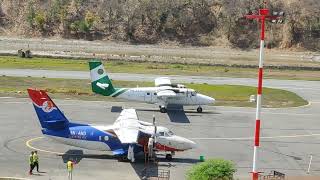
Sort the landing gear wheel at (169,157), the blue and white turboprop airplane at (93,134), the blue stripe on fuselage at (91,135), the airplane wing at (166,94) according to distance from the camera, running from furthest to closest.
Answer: the airplane wing at (166,94) < the landing gear wheel at (169,157) < the blue stripe on fuselage at (91,135) < the blue and white turboprop airplane at (93,134)

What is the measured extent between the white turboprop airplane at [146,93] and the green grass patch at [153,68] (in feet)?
98.8

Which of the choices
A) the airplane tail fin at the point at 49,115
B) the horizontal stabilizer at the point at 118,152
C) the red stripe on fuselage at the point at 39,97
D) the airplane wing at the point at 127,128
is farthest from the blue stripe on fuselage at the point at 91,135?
the red stripe on fuselage at the point at 39,97

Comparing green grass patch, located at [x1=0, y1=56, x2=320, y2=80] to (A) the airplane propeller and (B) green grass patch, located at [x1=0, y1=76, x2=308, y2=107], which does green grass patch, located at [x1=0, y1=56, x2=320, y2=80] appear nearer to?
(B) green grass patch, located at [x1=0, y1=76, x2=308, y2=107]

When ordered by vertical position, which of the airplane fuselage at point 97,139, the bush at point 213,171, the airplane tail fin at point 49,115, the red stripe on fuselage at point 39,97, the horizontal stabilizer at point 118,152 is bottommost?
the horizontal stabilizer at point 118,152

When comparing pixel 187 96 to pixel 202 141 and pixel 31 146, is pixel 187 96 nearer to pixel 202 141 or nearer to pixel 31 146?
pixel 202 141

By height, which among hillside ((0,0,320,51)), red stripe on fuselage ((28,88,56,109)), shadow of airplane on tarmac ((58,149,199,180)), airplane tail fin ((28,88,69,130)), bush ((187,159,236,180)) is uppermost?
hillside ((0,0,320,51))

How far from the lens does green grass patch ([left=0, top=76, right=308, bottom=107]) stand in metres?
69.9

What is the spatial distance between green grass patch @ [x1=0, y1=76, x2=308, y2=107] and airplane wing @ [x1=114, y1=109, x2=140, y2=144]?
76.2ft

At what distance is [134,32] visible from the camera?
12525cm

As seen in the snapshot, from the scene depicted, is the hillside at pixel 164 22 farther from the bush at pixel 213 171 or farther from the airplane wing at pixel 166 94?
the bush at pixel 213 171

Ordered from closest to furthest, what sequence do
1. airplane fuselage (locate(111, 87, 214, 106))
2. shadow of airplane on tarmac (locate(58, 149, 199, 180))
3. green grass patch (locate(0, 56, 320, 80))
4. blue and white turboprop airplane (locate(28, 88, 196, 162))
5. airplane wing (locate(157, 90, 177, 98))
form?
1. shadow of airplane on tarmac (locate(58, 149, 199, 180))
2. blue and white turboprop airplane (locate(28, 88, 196, 162))
3. airplane wing (locate(157, 90, 177, 98))
4. airplane fuselage (locate(111, 87, 214, 106))
5. green grass patch (locate(0, 56, 320, 80))

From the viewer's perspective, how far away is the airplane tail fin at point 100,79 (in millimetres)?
61438

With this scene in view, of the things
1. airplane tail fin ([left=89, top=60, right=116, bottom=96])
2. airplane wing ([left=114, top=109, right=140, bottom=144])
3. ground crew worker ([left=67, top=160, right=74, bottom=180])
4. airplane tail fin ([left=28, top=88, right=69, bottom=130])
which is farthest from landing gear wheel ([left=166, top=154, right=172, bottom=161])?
airplane tail fin ([left=89, top=60, right=116, bottom=96])

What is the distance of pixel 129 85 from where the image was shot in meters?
78.5
